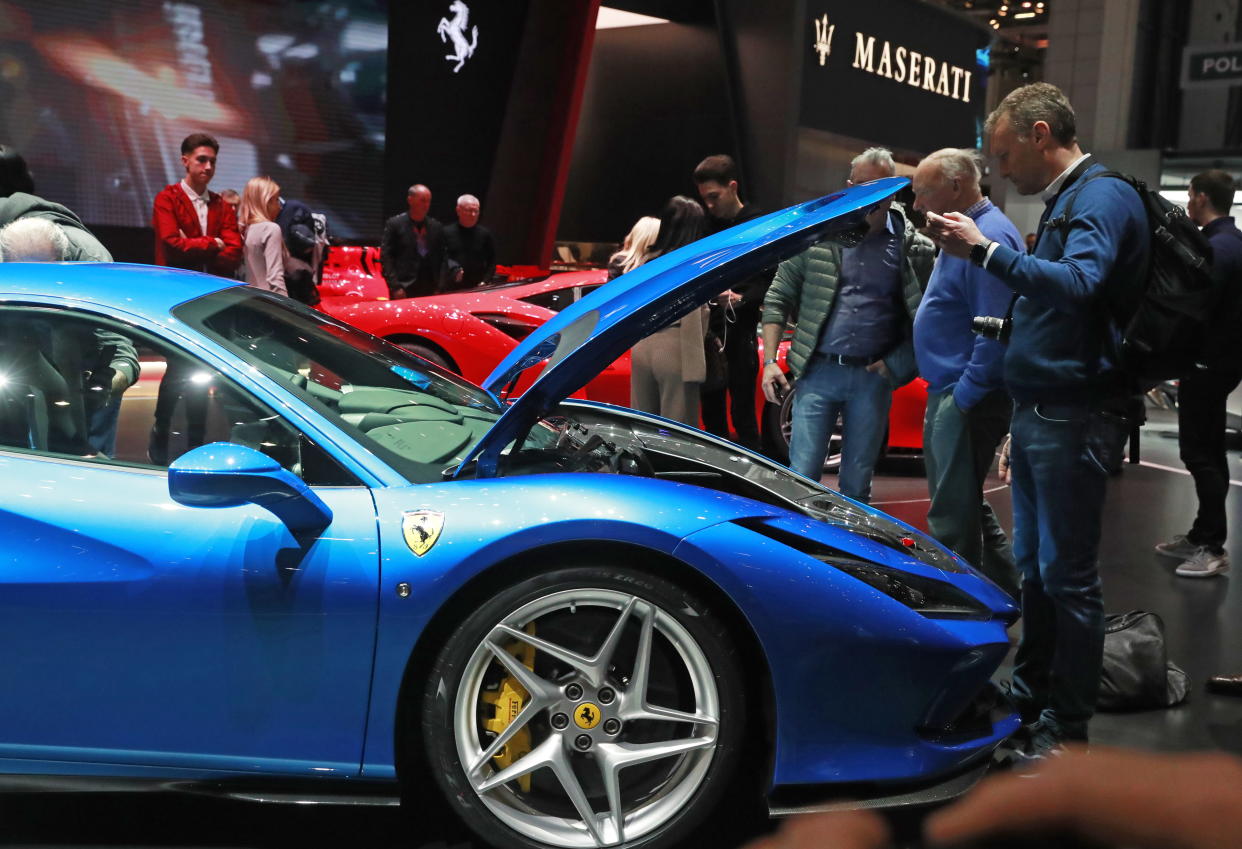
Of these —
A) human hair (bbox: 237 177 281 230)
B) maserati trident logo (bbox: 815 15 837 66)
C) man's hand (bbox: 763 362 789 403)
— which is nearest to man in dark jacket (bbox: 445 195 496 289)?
human hair (bbox: 237 177 281 230)

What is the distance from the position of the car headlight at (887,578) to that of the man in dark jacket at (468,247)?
261 inches

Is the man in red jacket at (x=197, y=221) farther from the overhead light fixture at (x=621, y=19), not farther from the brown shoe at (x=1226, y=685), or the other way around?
the overhead light fixture at (x=621, y=19)

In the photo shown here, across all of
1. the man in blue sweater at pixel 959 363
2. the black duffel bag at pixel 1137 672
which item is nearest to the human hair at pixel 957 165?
the man in blue sweater at pixel 959 363

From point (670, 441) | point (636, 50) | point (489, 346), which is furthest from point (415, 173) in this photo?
point (670, 441)

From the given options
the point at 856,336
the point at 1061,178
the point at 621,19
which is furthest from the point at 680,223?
the point at 621,19

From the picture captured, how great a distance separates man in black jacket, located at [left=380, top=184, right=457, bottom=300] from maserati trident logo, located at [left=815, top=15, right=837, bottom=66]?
27.7ft

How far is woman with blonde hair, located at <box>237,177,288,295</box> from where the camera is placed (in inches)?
270

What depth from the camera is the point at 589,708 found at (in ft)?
8.43

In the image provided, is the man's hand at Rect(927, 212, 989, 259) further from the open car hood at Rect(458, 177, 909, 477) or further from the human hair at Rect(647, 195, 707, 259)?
the human hair at Rect(647, 195, 707, 259)

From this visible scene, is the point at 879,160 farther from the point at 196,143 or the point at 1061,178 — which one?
the point at 196,143

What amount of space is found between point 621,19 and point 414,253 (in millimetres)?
9275

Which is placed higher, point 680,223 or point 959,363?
point 680,223

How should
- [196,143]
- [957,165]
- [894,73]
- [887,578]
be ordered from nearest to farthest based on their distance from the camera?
[887,578] → [957,165] → [196,143] → [894,73]

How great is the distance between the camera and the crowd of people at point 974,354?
9.65 ft
